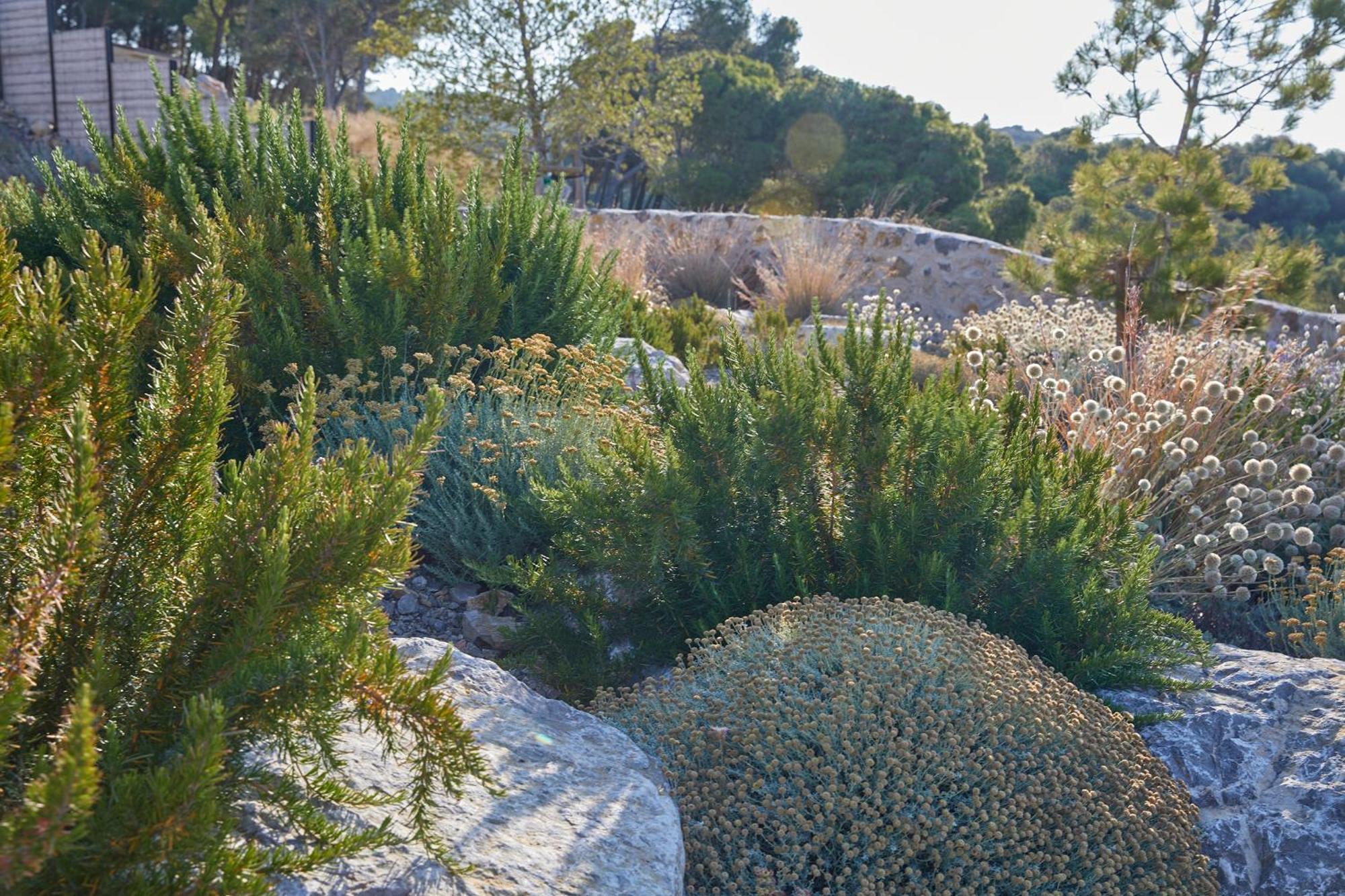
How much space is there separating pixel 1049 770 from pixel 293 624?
5.07ft

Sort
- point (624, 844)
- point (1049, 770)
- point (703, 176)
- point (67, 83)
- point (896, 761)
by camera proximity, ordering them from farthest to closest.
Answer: point (703, 176), point (67, 83), point (1049, 770), point (896, 761), point (624, 844)

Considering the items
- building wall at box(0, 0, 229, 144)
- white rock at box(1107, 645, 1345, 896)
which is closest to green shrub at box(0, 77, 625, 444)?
white rock at box(1107, 645, 1345, 896)

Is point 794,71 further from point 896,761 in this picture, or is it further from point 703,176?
point 896,761

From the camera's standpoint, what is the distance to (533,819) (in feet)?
5.79

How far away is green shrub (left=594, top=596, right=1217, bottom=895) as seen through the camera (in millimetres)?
1975

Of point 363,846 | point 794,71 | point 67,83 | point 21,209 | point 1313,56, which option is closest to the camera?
point 363,846

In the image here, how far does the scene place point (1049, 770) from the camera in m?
2.15

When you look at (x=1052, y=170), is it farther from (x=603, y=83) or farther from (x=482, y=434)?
(x=482, y=434)

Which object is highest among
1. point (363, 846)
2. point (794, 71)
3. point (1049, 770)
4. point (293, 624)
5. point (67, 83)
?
point (794, 71)

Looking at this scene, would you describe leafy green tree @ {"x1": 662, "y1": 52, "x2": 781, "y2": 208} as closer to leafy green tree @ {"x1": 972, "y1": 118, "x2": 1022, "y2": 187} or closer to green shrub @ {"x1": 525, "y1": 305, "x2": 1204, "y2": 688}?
leafy green tree @ {"x1": 972, "y1": 118, "x2": 1022, "y2": 187}

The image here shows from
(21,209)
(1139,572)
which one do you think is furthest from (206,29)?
(1139,572)

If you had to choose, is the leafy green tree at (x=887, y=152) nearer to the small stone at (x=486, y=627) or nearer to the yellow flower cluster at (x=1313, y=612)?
the yellow flower cluster at (x=1313, y=612)

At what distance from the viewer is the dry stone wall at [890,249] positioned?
985 centimetres

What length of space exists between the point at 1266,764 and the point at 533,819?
1.75 metres
